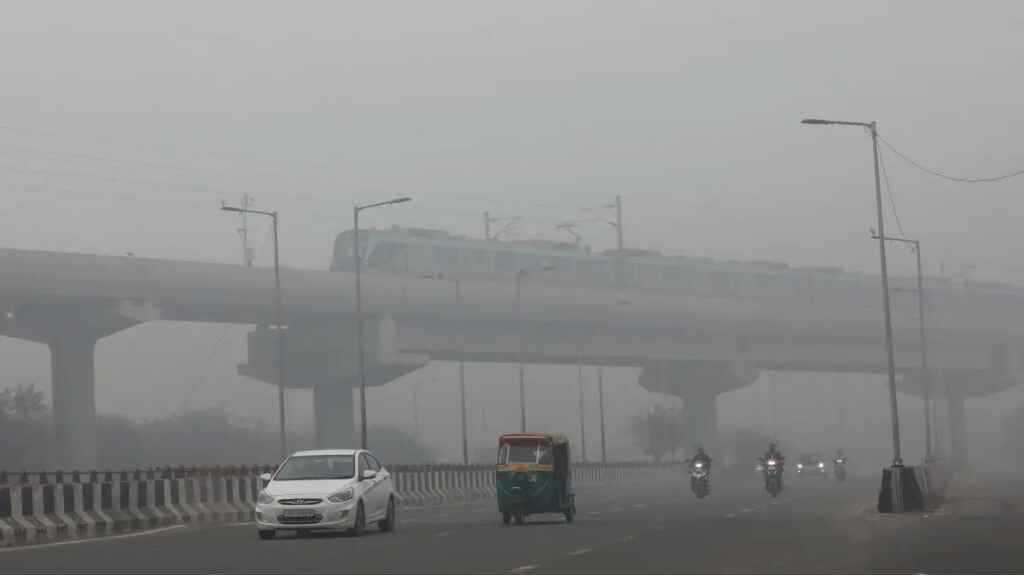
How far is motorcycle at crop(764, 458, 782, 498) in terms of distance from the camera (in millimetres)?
57656

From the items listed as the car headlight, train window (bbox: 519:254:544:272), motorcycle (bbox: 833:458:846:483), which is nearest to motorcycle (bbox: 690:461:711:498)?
motorcycle (bbox: 833:458:846:483)

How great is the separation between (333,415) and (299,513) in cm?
7747

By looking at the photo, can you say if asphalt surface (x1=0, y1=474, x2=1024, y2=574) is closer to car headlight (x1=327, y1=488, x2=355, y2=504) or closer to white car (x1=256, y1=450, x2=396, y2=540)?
white car (x1=256, y1=450, x2=396, y2=540)

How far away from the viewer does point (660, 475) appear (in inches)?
4473

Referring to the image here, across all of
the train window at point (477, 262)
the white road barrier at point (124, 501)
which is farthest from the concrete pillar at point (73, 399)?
the white road barrier at point (124, 501)

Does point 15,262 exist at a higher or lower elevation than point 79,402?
higher

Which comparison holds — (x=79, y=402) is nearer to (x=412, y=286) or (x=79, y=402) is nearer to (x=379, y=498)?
(x=412, y=286)

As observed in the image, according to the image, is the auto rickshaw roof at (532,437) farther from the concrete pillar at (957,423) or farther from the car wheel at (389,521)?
the concrete pillar at (957,423)

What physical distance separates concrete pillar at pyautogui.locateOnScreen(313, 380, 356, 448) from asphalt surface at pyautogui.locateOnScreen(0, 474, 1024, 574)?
6763 centimetres

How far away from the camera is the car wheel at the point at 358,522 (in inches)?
1177

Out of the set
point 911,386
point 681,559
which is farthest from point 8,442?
point 681,559

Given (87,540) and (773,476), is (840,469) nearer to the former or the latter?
(773,476)

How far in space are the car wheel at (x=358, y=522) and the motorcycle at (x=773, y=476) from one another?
28.6m

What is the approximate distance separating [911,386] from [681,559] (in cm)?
11845
